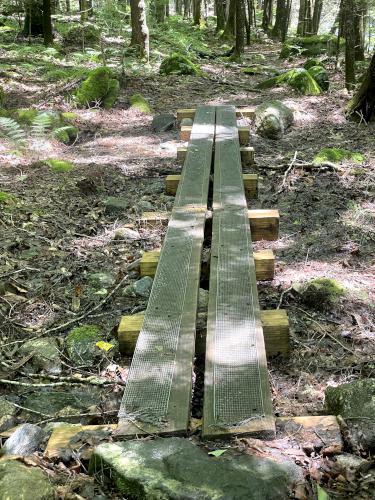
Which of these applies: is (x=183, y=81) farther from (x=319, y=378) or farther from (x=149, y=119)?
(x=319, y=378)

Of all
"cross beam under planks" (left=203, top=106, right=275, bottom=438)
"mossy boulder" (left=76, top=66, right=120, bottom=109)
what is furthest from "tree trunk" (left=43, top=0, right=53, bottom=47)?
"cross beam under planks" (left=203, top=106, right=275, bottom=438)

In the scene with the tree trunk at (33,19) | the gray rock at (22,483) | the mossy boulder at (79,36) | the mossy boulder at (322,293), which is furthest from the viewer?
the mossy boulder at (79,36)

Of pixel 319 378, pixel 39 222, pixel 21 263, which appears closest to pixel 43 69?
pixel 39 222

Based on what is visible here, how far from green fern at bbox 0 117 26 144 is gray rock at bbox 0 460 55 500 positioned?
19.6ft

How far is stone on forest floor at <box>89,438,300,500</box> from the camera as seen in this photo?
75.4 inches

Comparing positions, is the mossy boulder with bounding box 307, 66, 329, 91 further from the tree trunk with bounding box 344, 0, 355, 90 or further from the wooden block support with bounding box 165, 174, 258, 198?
the wooden block support with bounding box 165, 174, 258, 198

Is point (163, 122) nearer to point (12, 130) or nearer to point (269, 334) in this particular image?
point (12, 130)

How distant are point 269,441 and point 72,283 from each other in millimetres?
2597

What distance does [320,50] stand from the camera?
68.2 feet

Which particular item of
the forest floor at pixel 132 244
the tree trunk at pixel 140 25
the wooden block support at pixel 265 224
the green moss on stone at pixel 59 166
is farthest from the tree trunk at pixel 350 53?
the wooden block support at pixel 265 224

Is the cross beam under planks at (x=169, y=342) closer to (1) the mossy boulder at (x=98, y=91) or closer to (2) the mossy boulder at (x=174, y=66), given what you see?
(1) the mossy boulder at (x=98, y=91)

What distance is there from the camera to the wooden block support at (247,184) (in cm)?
606

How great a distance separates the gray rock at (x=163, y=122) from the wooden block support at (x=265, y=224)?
15.7ft

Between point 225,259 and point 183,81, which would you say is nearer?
point 225,259
